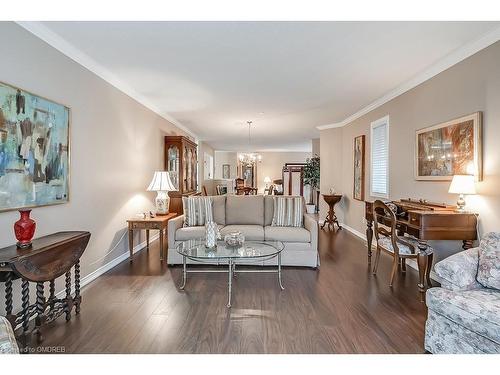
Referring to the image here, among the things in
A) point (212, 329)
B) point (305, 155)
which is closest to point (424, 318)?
point (212, 329)

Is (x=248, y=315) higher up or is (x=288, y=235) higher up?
(x=288, y=235)

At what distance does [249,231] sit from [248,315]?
1480mm

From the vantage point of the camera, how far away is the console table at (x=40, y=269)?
68.7 inches

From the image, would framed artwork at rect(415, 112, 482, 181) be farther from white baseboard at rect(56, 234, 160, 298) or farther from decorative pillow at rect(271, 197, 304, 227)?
white baseboard at rect(56, 234, 160, 298)

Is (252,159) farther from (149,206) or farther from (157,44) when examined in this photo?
(157,44)

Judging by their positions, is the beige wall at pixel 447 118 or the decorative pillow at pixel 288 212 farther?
the decorative pillow at pixel 288 212

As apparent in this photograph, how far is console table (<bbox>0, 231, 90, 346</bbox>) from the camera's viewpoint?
1.74 metres

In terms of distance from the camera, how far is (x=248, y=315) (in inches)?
90.5

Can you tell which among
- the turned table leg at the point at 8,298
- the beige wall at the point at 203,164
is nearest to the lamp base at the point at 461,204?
the turned table leg at the point at 8,298

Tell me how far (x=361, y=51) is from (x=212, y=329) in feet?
9.57

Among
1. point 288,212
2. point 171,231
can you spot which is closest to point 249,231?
point 288,212

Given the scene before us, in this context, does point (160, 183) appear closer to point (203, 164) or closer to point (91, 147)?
point (91, 147)

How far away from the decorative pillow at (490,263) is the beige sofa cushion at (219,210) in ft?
9.98

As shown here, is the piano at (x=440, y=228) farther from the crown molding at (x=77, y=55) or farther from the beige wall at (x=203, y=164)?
the beige wall at (x=203, y=164)
